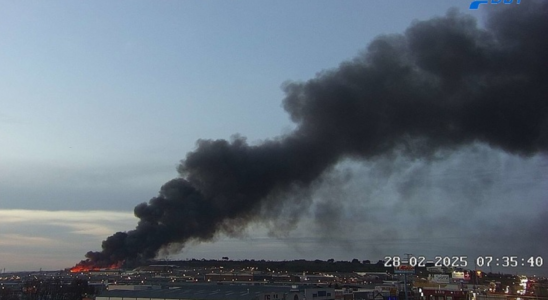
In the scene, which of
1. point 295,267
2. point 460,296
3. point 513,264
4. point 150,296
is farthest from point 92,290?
point 295,267

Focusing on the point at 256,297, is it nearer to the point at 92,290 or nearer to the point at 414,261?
the point at 414,261

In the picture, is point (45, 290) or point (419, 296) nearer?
point (419, 296)

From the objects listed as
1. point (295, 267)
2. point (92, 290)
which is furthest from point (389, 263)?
point (295, 267)

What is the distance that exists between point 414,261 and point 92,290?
5780 cm

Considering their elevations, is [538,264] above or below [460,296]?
above

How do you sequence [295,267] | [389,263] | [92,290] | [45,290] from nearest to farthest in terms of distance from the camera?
1. [389,263]
2. [92,290]
3. [45,290]
4. [295,267]

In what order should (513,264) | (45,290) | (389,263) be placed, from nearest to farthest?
(513,264) → (389,263) → (45,290)

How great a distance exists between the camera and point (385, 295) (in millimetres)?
67625

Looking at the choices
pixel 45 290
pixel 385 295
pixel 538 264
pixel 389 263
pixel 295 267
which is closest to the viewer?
pixel 538 264

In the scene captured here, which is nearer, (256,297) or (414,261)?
(256,297)

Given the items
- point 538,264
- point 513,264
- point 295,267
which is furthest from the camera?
point 295,267

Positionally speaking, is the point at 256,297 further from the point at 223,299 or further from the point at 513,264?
the point at 513,264

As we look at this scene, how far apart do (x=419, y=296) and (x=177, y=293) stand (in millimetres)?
30843

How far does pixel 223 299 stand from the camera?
177 feet
